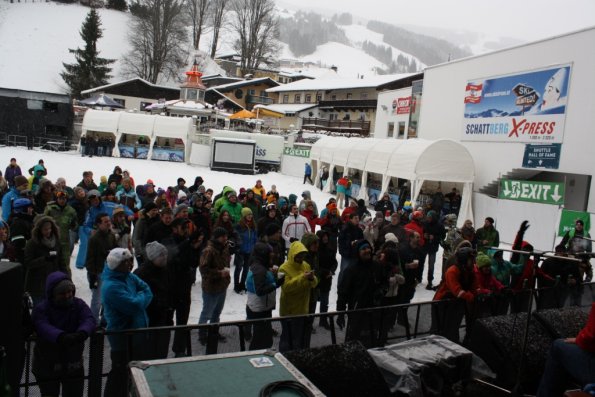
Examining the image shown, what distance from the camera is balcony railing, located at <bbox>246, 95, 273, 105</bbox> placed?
205 feet

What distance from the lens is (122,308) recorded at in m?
4.48

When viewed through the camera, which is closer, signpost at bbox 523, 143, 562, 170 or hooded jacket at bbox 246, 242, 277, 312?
hooded jacket at bbox 246, 242, 277, 312

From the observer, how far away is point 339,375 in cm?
400

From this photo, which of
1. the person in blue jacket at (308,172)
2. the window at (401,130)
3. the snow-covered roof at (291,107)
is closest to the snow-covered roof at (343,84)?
the snow-covered roof at (291,107)

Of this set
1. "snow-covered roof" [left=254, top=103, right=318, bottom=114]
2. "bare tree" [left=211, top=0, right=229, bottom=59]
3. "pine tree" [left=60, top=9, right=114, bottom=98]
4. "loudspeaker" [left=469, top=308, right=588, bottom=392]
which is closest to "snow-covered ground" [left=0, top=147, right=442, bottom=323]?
"loudspeaker" [left=469, top=308, right=588, bottom=392]

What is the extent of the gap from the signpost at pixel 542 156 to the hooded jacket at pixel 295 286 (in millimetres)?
16448

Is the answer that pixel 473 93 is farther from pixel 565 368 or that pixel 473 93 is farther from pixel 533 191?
pixel 565 368

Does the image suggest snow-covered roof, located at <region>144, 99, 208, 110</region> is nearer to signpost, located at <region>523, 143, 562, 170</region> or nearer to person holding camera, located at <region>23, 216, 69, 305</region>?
signpost, located at <region>523, 143, 562, 170</region>

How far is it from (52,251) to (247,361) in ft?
12.1

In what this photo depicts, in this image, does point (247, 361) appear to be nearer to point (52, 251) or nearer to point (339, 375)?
point (339, 375)

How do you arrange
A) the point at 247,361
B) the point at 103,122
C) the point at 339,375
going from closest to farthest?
the point at 247,361
the point at 339,375
the point at 103,122

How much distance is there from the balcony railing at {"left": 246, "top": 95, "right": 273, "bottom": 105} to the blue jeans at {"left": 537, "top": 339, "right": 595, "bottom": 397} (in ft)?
199

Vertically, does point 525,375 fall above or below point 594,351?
below

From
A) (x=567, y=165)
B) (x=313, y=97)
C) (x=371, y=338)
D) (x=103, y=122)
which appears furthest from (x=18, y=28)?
(x=371, y=338)
